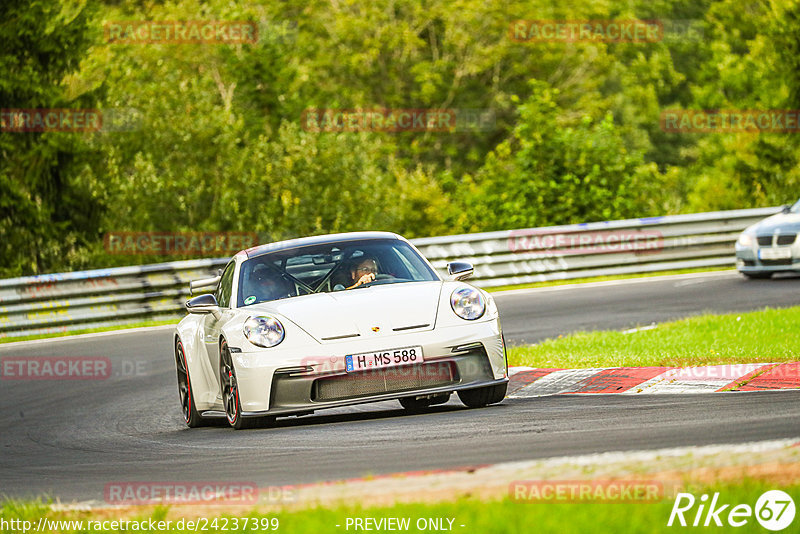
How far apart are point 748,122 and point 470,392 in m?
30.2

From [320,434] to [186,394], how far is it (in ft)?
7.66

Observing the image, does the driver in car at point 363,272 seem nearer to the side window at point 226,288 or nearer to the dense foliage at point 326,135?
the side window at point 226,288

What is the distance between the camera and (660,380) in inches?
375

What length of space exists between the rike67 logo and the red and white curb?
14.1 feet

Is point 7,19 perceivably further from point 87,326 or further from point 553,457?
point 553,457

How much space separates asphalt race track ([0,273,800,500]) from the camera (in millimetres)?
6500

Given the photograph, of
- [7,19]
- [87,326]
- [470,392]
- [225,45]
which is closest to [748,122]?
[225,45]

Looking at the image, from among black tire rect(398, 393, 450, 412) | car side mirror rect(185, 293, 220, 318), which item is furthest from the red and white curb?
car side mirror rect(185, 293, 220, 318)

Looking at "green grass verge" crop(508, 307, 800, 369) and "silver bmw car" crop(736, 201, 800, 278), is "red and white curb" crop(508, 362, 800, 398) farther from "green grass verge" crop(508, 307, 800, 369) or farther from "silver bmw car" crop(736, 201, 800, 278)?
"silver bmw car" crop(736, 201, 800, 278)

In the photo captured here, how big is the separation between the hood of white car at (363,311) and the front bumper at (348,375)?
0.08 meters

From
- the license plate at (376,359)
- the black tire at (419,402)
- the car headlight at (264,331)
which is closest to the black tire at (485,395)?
the black tire at (419,402)

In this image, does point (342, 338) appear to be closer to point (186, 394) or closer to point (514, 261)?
point (186, 394)

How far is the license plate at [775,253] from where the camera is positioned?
717 inches

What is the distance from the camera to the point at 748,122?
3731 cm
